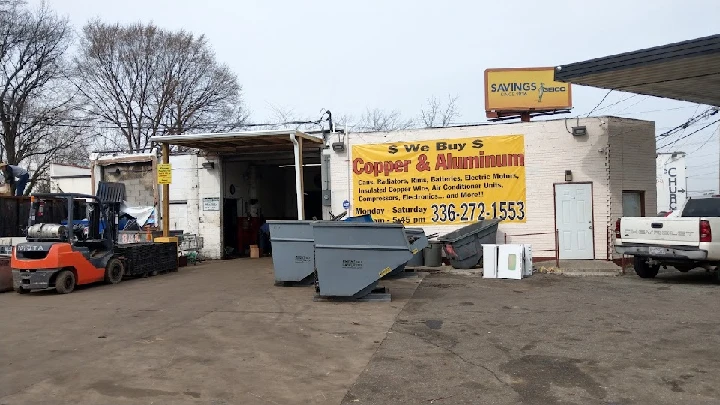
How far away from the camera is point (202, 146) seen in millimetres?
18328

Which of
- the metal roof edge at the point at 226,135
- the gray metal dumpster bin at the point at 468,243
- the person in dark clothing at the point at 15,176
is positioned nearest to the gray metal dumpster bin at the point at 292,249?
the gray metal dumpster bin at the point at 468,243

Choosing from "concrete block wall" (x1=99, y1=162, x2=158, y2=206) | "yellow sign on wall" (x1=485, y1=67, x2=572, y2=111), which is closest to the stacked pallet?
"concrete block wall" (x1=99, y1=162, x2=158, y2=206)

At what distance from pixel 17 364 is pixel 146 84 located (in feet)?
99.8

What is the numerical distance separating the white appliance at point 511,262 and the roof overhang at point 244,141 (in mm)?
6743

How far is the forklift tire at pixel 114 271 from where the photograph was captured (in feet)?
43.5

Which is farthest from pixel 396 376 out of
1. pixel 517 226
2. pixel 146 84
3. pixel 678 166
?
pixel 678 166

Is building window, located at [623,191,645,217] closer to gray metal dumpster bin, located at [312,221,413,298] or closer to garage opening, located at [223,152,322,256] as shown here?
gray metal dumpster bin, located at [312,221,413,298]

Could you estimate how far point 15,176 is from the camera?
17.3 m

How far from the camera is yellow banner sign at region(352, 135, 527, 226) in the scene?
1605 centimetres

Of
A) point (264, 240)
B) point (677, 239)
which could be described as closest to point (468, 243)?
point (677, 239)

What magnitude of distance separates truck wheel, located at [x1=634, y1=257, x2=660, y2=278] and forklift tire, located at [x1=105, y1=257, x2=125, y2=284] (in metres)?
12.4

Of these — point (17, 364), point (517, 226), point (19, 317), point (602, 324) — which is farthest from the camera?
point (517, 226)

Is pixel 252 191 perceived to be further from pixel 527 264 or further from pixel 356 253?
pixel 356 253

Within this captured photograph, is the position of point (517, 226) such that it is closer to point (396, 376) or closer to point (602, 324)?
point (602, 324)
